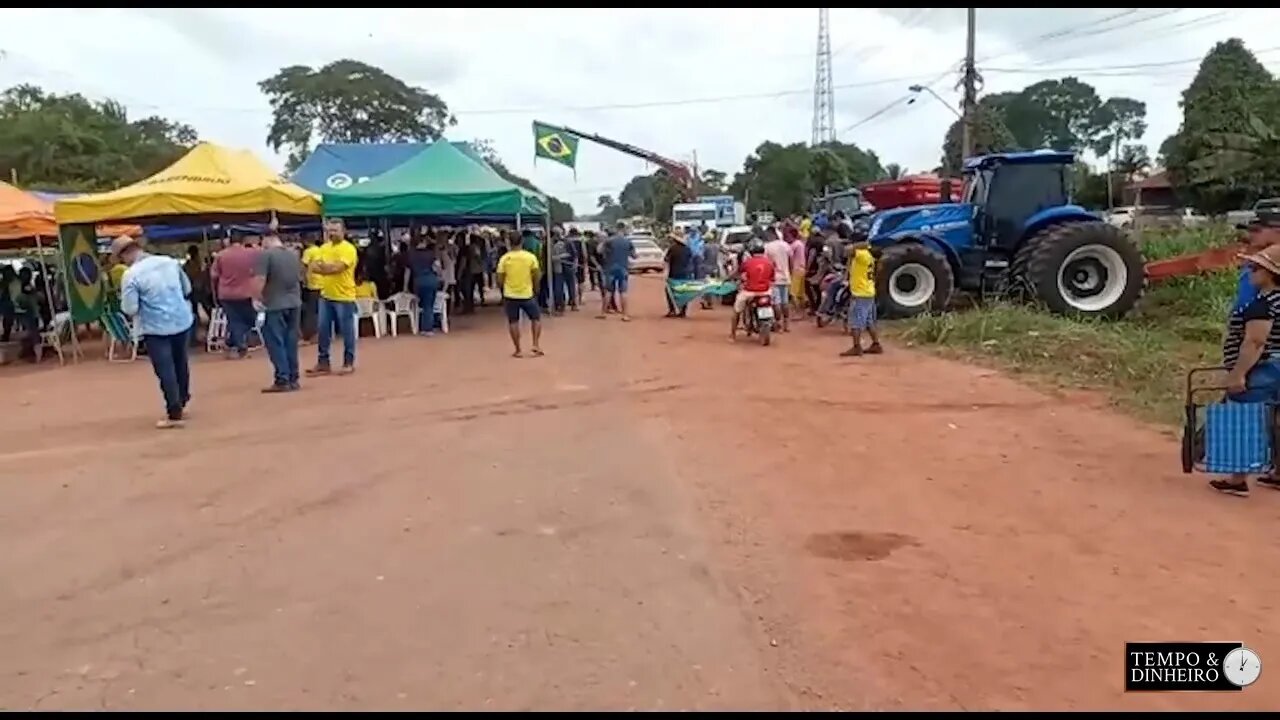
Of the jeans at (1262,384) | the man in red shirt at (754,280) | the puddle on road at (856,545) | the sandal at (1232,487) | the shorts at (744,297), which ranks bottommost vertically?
the puddle on road at (856,545)

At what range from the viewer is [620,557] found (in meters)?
5.57

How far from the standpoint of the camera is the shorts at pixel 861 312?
527 inches

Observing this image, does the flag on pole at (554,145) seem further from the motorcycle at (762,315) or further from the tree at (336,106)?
the tree at (336,106)

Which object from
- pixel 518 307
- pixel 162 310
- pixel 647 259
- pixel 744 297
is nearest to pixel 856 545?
pixel 162 310

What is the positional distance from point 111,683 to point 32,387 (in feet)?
35.3

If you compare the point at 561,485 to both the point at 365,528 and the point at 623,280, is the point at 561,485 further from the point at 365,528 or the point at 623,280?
the point at 623,280

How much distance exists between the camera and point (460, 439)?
8.67 meters

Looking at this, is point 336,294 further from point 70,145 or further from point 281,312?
point 70,145

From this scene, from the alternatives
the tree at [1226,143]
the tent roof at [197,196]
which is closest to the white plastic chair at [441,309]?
the tent roof at [197,196]

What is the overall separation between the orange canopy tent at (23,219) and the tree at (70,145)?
21.2 m

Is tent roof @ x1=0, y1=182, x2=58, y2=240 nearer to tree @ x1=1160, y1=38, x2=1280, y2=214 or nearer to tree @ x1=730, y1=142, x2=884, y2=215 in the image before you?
tree @ x1=1160, y1=38, x2=1280, y2=214

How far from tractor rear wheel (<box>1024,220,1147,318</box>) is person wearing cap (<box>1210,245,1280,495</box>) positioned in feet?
28.0

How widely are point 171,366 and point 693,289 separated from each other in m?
11.3

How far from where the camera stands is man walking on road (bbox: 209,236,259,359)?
14.5m
